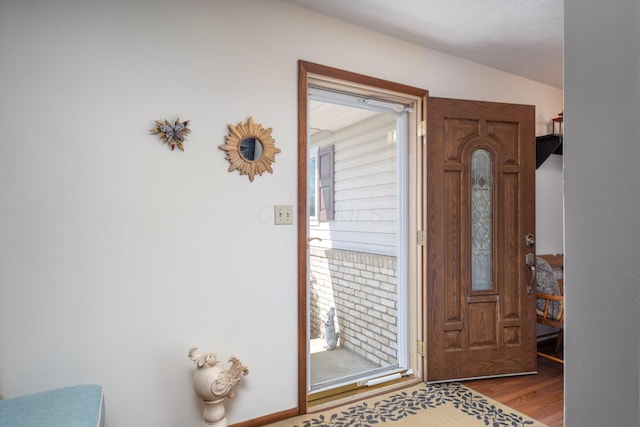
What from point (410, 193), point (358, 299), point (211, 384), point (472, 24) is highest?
point (472, 24)

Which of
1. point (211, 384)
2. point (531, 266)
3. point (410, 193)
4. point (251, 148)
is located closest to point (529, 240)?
point (531, 266)

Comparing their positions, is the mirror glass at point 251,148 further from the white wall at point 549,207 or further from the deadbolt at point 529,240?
the white wall at point 549,207

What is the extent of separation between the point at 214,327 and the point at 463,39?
2.54 metres

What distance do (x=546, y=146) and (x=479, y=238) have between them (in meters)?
1.27

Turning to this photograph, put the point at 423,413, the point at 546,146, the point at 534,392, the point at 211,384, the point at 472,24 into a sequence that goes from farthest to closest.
A: 1. the point at 546,146
2. the point at 534,392
3. the point at 472,24
4. the point at 423,413
5. the point at 211,384

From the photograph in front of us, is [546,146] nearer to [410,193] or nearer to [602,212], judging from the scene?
[410,193]

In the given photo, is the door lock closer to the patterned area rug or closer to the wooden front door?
the wooden front door

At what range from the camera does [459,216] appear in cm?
273

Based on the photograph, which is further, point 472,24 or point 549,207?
point 549,207

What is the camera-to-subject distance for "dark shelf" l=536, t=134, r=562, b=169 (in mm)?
3227

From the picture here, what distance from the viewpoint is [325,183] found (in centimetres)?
301

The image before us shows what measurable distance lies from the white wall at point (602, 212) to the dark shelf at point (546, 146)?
3.15m

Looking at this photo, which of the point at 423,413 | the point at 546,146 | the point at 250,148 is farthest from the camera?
the point at 546,146

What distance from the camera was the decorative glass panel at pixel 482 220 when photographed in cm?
280
